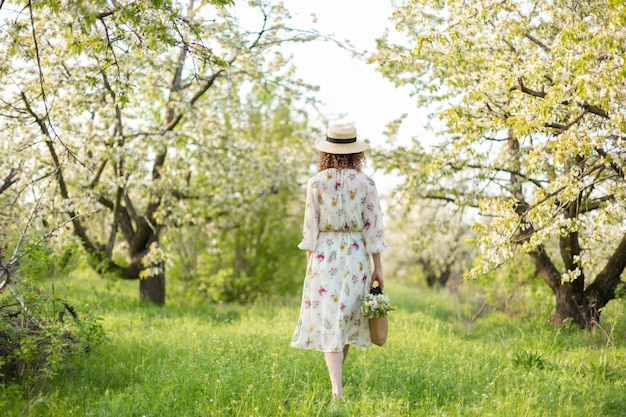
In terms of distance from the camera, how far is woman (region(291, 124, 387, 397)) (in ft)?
16.3

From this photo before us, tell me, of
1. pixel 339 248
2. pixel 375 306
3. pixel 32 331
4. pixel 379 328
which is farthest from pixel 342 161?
pixel 32 331

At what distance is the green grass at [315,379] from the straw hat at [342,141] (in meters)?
1.85

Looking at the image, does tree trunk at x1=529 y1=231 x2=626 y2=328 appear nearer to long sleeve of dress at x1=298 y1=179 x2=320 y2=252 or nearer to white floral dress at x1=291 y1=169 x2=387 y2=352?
white floral dress at x1=291 y1=169 x2=387 y2=352

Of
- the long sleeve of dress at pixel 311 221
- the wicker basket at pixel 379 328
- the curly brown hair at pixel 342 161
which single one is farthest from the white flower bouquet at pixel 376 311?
the curly brown hair at pixel 342 161

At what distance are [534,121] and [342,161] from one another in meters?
2.04

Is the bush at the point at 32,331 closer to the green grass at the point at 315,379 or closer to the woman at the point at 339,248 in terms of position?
the green grass at the point at 315,379

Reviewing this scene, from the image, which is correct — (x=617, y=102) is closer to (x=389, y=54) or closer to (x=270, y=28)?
(x=389, y=54)

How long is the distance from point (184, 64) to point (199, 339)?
17.9 ft

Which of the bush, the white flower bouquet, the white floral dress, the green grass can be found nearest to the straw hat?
the white floral dress

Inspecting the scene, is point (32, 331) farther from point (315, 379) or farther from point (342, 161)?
point (342, 161)

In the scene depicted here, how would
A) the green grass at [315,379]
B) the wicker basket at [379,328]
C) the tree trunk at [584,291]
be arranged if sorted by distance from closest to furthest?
1. the green grass at [315,379]
2. the wicker basket at [379,328]
3. the tree trunk at [584,291]

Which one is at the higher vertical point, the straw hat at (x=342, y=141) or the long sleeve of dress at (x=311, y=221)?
the straw hat at (x=342, y=141)

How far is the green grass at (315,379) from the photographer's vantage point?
181 inches

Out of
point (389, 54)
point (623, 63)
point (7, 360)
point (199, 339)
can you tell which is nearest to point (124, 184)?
point (199, 339)
